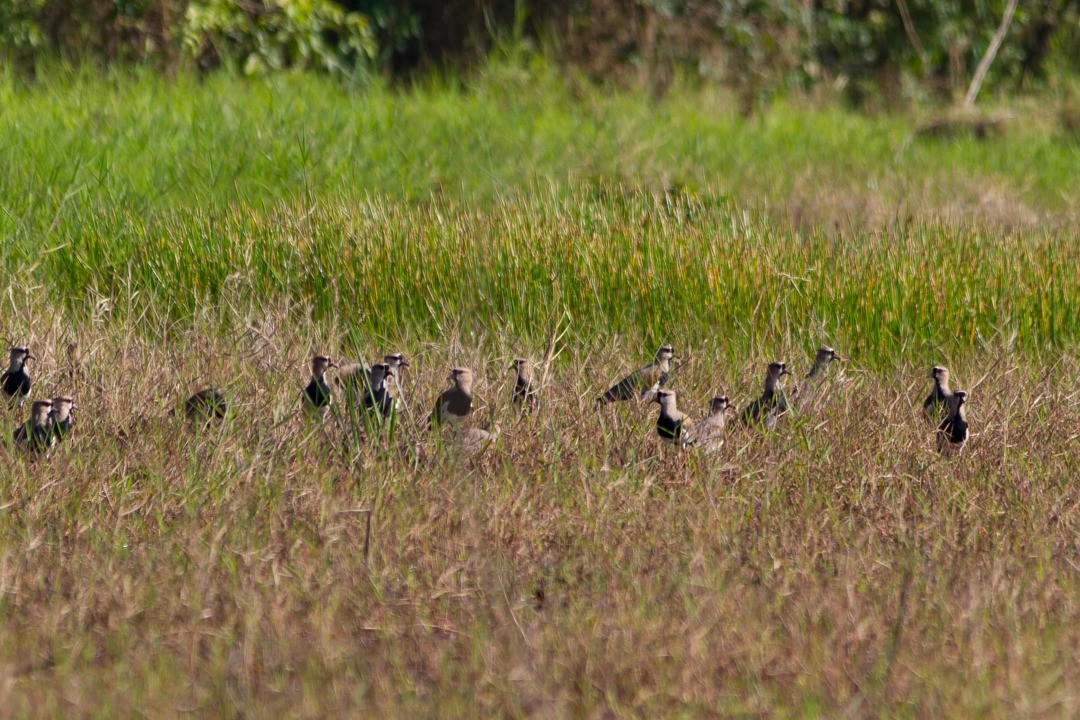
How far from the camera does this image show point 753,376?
18.8ft

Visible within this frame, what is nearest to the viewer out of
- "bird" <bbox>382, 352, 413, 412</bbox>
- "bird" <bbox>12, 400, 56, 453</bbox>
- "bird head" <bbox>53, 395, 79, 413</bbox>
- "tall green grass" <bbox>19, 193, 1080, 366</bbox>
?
"bird" <bbox>12, 400, 56, 453</bbox>

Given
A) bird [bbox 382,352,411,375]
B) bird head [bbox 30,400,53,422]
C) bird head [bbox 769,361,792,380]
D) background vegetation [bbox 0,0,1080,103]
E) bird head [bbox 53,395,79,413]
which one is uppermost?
bird head [bbox 30,400,53,422]

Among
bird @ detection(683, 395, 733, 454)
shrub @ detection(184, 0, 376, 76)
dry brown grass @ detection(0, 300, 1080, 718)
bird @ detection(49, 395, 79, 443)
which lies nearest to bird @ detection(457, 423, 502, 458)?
dry brown grass @ detection(0, 300, 1080, 718)

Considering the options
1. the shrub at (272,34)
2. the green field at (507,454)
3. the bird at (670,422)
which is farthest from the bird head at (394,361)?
the shrub at (272,34)

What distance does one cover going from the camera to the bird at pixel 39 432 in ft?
15.1

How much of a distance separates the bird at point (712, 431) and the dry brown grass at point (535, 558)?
0.30 feet

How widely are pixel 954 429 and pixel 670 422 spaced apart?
1.02 m

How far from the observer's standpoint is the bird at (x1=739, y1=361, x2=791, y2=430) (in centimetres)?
506

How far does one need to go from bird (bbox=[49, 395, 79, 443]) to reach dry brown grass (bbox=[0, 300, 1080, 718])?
2.9 inches

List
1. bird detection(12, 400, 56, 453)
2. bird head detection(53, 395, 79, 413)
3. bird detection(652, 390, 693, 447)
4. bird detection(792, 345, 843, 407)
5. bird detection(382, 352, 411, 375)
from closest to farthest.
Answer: bird detection(12, 400, 56, 453) < bird head detection(53, 395, 79, 413) < bird detection(652, 390, 693, 447) < bird detection(792, 345, 843, 407) < bird detection(382, 352, 411, 375)

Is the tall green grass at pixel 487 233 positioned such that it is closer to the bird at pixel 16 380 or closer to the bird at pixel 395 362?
the bird at pixel 395 362

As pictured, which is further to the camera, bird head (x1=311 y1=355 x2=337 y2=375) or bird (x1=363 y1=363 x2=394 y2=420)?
bird head (x1=311 y1=355 x2=337 y2=375)

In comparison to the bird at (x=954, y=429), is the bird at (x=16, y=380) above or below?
above

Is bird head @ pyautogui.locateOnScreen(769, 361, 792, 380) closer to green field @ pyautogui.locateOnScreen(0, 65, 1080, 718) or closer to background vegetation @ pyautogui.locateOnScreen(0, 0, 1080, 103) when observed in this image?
green field @ pyautogui.locateOnScreen(0, 65, 1080, 718)
